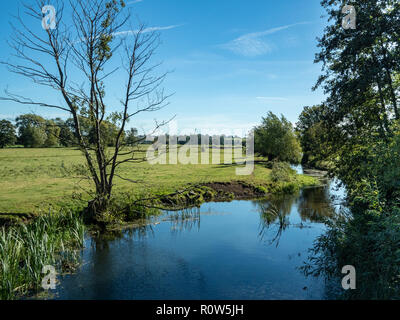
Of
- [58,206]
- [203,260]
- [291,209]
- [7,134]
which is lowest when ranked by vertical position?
[203,260]

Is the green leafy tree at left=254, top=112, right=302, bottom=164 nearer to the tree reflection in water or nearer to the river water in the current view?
the tree reflection in water

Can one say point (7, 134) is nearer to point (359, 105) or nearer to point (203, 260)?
point (203, 260)

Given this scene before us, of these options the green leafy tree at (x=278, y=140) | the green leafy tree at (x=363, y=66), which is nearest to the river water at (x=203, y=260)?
the green leafy tree at (x=363, y=66)

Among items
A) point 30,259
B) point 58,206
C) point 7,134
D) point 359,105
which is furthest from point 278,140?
point 7,134

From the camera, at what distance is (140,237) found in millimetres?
13148

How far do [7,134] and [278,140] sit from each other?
63.9m

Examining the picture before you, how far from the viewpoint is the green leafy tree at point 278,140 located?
144 ft

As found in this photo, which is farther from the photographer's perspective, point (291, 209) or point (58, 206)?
point (291, 209)

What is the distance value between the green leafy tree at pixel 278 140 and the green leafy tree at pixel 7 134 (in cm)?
5902

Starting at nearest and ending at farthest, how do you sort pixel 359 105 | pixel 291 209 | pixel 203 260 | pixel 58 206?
pixel 203 260, pixel 58 206, pixel 359 105, pixel 291 209

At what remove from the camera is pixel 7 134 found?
2682 inches

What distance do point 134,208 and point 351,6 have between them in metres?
16.3
